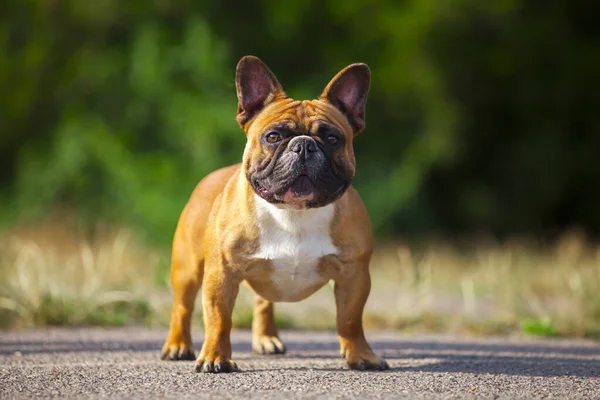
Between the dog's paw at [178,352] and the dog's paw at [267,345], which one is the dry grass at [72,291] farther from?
the dog's paw at [178,352]

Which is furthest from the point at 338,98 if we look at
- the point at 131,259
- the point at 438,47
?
the point at 438,47

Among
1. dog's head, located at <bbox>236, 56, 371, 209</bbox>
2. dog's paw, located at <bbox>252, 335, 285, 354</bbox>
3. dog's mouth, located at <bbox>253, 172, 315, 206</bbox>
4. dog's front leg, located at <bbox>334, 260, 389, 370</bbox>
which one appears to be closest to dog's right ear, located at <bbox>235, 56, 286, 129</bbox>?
dog's head, located at <bbox>236, 56, 371, 209</bbox>

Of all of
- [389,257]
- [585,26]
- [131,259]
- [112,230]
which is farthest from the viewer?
[585,26]

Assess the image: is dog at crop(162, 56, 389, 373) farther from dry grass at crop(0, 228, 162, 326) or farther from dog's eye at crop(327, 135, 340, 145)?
dry grass at crop(0, 228, 162, 326)

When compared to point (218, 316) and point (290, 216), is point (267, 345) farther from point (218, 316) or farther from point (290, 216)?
point (290, 216)

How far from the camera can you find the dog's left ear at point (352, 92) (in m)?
5.11

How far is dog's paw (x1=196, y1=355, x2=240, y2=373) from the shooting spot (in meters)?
4.74

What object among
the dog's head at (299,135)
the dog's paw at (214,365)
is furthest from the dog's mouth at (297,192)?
the dog's paw at (214,365)

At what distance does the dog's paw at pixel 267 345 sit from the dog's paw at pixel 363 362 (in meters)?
0.96

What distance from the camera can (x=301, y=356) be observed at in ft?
19.0

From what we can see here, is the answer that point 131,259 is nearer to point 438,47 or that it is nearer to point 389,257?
point 389,257

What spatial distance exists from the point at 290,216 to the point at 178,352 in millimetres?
1257

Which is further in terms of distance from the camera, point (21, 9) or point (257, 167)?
point (21, 9)

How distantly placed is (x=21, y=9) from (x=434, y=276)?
1104 centimetres
